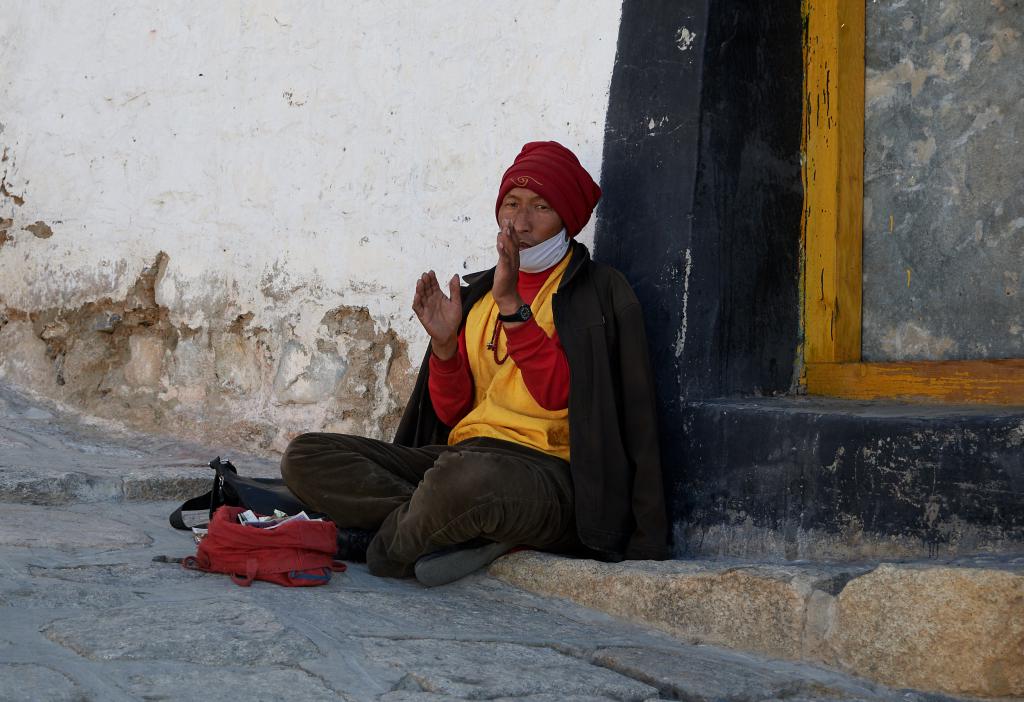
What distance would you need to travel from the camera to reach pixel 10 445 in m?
4.18

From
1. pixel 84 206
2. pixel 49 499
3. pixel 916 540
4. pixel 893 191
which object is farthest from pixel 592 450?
pixel 84 206

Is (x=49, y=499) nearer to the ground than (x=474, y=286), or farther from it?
nearer to the ground

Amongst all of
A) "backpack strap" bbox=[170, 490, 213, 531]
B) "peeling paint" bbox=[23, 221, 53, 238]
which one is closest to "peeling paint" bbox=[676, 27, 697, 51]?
"backpack strap" bbox=[170, 490, 213, 531]

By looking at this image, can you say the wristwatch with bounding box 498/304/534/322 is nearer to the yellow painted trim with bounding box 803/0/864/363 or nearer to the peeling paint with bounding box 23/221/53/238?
the yellow painted trim with bounding box 803/0/864/363

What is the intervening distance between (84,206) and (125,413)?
33.7 inches

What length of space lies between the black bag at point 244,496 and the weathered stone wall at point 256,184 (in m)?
0.76

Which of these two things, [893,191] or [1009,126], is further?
[893,191]

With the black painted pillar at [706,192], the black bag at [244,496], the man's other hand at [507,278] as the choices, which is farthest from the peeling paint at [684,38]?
the black bag at [244,496]

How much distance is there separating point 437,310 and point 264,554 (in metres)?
0.79

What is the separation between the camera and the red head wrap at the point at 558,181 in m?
3.09

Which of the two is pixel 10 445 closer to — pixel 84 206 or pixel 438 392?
pixel 84 206

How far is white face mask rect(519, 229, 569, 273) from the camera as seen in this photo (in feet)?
10.3

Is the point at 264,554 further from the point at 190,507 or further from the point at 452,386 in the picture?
the point at 452,386

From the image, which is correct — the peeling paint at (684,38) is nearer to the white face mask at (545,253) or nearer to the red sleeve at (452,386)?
the white face mask at (545,253)
